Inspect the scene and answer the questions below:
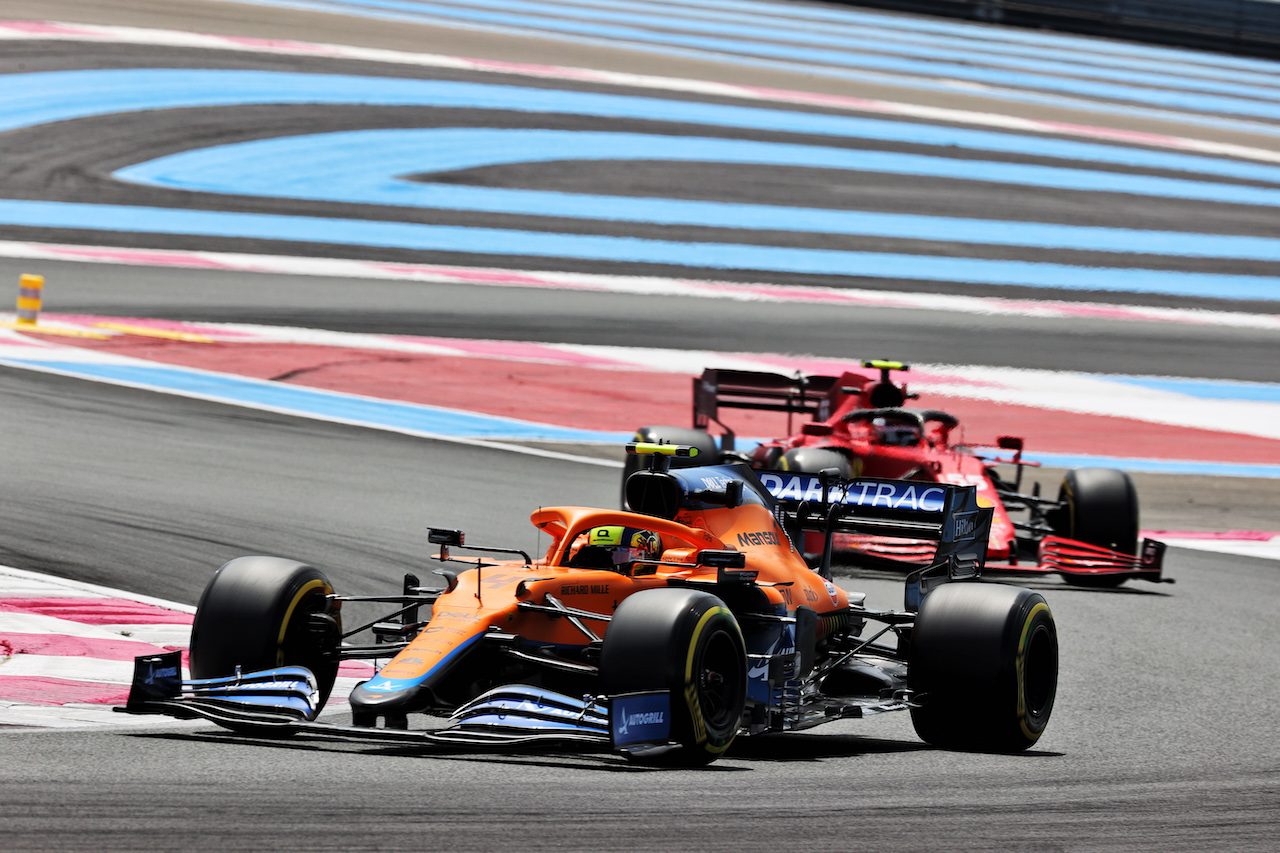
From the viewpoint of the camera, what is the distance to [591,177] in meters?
33.7

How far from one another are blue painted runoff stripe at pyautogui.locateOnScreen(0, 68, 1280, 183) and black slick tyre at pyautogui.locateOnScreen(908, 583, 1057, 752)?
25.6 metres

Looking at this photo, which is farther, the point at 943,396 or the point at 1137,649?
the point at 943,396

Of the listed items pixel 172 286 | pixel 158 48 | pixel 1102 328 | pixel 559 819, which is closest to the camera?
pixel 559 819

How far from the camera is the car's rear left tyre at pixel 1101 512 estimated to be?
1506 centimetres

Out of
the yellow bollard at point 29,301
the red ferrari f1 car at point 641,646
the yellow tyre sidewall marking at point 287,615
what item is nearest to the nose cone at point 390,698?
the red ferrari f1 car at point 641,646

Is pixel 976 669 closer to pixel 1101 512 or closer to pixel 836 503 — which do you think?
pixel 836 503

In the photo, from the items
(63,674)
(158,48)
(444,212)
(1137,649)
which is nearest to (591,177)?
(444,212)

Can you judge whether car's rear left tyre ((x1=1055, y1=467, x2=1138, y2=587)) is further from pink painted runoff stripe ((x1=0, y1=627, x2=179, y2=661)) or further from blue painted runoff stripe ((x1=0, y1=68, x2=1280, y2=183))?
blue painted runoff stripe ((x1=0, y1=68, x2=1280, y2=183))

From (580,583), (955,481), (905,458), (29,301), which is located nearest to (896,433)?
(905,458)

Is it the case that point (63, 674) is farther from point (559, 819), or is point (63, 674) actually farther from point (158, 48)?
point (158, 48)

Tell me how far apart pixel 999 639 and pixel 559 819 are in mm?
3047

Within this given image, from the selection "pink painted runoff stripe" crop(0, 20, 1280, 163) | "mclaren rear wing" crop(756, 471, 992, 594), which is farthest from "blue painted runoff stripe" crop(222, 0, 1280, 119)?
"mclaren rear wing" crop(756, 471, 992, 594)

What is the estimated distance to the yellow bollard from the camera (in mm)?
22078

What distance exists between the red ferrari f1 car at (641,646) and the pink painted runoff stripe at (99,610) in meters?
1.84
